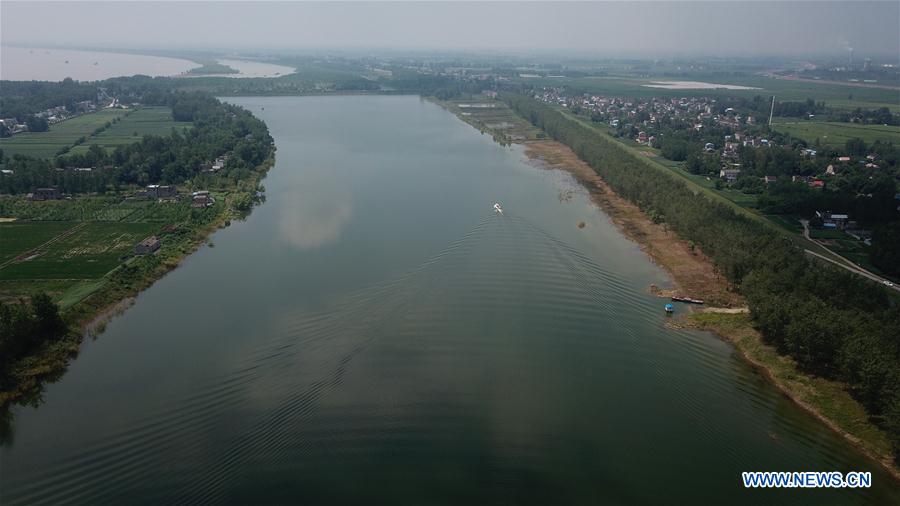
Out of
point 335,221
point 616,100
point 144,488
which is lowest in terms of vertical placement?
point 144,488

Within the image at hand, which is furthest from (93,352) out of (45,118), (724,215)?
(45,118)

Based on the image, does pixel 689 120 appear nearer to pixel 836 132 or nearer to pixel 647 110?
pixel 647 110

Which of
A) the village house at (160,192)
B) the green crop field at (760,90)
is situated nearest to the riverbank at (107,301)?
the village house at (160,192)

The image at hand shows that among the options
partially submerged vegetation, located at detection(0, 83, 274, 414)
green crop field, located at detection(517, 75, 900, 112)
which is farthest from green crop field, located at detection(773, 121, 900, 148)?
partially submerged vegetation, located at detection(0, 83, 274, 414)

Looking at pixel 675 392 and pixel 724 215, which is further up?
pixel 724 215

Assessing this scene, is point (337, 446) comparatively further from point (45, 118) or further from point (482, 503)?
point (45, 118)

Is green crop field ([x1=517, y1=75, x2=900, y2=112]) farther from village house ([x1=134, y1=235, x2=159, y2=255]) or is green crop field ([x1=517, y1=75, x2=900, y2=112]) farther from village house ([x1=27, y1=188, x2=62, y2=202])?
village house ([x1=134, y1=235, x2=159, y2=255])
